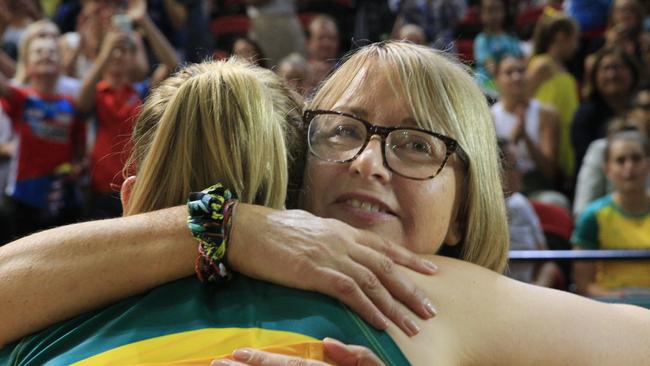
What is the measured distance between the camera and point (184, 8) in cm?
627

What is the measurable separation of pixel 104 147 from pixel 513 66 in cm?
219

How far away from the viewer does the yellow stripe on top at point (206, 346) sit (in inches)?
52.3

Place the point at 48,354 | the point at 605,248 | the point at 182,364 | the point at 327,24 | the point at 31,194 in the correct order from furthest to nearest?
the point at 327,24 < the point at 31,194 < the point at 605,248 < the point at 48,354 < the point at 182,364

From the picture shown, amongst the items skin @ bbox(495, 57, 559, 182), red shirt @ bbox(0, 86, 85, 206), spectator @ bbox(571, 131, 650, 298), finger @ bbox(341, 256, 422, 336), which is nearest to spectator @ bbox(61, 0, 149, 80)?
red shirt @ bbox(0, 86, 85, 206)

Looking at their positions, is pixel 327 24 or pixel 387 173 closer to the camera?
pixel 387 173

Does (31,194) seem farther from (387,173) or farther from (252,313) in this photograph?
(252,313)

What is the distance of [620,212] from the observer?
3961mm

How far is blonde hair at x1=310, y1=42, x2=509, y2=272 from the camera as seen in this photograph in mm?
1833

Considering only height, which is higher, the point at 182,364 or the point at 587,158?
the point at 182,364

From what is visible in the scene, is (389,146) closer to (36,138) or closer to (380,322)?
(380,322)

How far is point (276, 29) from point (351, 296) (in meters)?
4.93

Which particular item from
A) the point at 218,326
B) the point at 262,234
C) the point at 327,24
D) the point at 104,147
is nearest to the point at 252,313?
the point at 218,326

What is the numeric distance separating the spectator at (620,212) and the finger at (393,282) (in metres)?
2.25

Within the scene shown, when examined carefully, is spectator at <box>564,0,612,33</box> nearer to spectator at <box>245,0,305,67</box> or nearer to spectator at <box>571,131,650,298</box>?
spectator at <box>245,0,305,67</box>
